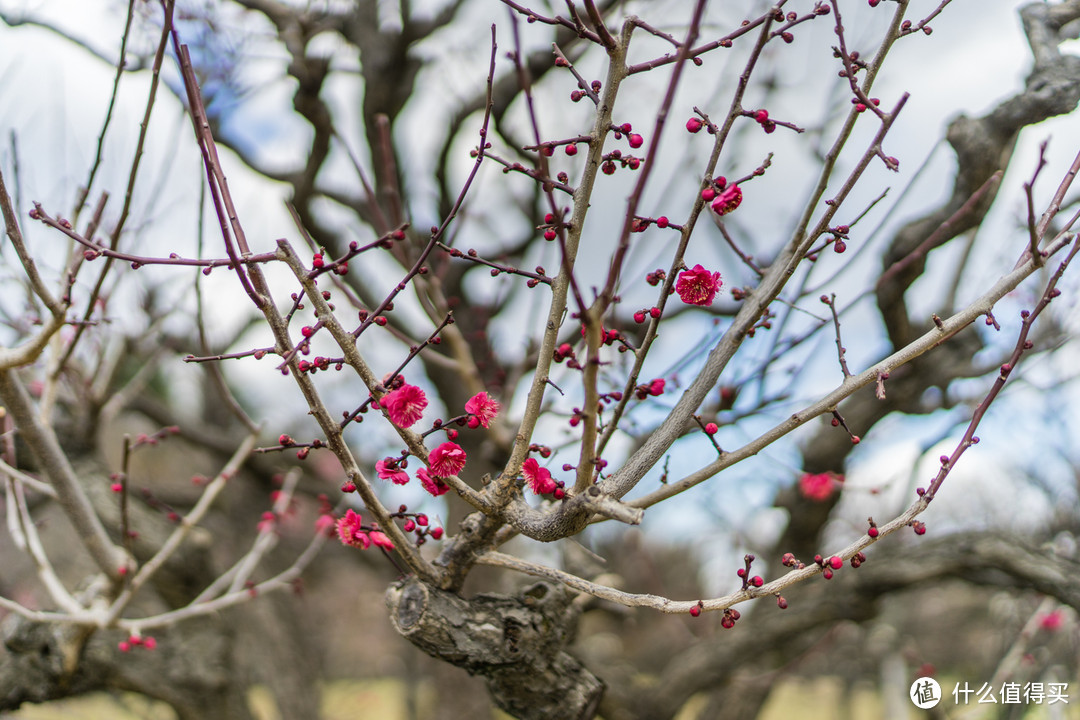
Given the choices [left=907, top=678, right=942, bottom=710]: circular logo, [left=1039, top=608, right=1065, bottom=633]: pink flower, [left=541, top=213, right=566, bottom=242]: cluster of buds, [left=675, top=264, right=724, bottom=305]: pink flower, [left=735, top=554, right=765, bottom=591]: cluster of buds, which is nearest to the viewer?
[left=541, top=213, right=566, bottom=242]: cluster of buds

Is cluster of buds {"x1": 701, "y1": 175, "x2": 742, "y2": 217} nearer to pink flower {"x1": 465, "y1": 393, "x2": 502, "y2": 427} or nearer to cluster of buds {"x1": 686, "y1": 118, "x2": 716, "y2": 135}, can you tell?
cluster of buds {"x1": 686, "y1": 118, "x2": 716, "y2": 135}

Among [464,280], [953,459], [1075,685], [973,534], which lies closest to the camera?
[953,459]

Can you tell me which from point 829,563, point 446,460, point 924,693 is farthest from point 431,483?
point 924,693

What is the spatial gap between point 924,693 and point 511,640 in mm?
3095

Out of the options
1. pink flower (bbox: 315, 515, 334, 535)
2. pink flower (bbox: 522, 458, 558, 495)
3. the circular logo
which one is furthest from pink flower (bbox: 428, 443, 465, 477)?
the circular logo

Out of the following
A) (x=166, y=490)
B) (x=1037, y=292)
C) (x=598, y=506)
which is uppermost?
(x=1037, y=292)

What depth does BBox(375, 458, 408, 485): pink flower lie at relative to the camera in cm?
153

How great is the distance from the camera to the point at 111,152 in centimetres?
397

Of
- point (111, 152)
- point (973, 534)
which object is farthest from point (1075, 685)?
point (111, 152)

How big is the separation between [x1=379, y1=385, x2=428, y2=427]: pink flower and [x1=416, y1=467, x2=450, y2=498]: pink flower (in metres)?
0.16

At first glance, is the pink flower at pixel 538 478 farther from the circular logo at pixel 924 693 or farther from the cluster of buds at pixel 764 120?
the circular logo at pixel 924 693

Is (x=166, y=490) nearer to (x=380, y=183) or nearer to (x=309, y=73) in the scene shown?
(x=380, y=183)

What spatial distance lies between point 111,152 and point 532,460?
3.74m

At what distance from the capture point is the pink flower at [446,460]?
1.52m
